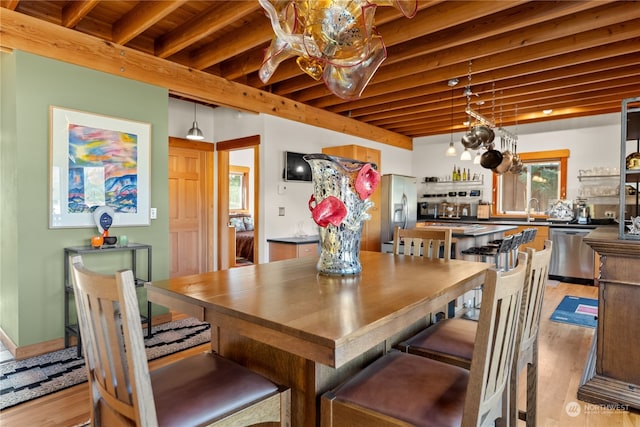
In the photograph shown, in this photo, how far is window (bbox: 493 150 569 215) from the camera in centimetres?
629

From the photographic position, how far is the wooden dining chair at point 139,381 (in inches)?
37.4

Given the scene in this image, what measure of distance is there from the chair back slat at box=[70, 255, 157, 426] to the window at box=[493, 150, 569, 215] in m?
6.80

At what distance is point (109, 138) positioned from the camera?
322cm

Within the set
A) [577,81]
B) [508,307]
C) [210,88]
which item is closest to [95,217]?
[210,88]

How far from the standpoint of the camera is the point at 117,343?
994 millimetres

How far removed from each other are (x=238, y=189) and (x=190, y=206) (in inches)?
132

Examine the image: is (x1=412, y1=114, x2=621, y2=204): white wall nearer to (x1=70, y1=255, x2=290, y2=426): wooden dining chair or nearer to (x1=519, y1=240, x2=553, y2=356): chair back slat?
(x1=519, y1=240, x2=553, y2=356): chair back slat

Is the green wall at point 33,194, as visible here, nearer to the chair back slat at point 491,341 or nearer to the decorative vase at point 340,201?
the decorative vase at point 340,201

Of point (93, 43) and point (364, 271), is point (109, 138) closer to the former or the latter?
point (93, 43)

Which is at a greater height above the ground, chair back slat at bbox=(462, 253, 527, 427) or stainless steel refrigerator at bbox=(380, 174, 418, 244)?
Result: stainless steel refrigerator at bbox=(380, 174, 418, 244)

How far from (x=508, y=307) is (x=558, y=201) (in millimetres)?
6223

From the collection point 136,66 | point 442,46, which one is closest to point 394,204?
point 442,46

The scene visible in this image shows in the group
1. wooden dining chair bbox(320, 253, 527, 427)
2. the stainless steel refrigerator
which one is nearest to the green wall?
wooden dining chair bbox(320, 253, 527, 427)

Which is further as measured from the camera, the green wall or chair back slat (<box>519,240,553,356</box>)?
the green wall
